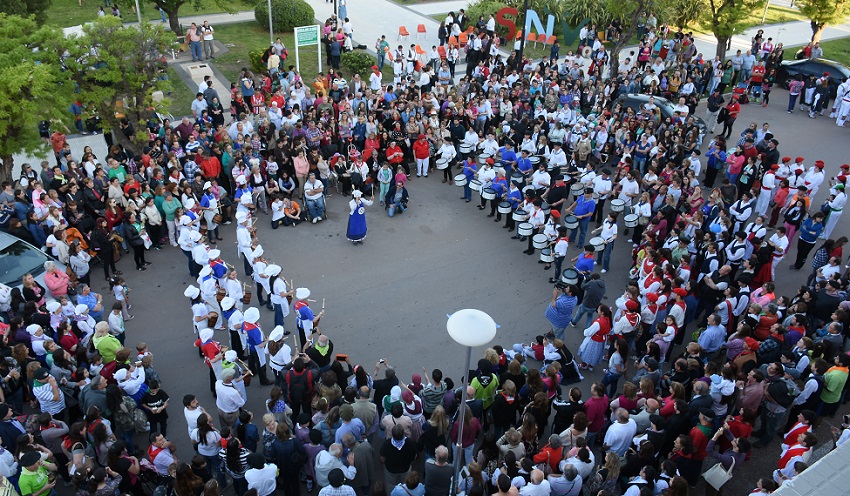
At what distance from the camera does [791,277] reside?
46.7ft

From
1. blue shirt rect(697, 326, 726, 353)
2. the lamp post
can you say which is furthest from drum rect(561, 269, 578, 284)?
the lamp post

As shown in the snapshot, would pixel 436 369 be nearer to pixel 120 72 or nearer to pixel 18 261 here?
pixel 18 261

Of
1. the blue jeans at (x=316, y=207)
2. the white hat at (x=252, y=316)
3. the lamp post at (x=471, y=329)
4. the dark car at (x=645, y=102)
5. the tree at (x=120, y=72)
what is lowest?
the blue jeans at (x=316, y=207)

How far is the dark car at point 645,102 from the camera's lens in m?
19.2

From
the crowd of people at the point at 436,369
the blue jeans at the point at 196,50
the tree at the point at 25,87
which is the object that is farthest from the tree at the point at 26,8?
the tree at the point at 25,87

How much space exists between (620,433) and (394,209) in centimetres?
891

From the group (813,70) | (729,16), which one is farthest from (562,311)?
(813,70)

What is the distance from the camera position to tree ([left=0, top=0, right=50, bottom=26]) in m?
20.2

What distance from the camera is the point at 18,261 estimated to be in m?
12.2

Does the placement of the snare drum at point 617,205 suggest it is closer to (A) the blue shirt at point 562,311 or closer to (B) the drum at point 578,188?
(B) the drum at point 578,188

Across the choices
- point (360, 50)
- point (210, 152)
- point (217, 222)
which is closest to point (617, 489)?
point (217, 222)

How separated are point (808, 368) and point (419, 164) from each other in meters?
10.6

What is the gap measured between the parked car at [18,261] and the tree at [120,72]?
4.67 meters

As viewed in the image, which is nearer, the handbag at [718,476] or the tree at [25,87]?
the handbag at [718,476]
